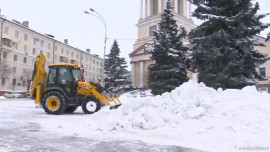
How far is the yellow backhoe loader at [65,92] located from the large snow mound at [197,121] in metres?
4.56

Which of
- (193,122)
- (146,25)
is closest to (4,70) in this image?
(146,25)

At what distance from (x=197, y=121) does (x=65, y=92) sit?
8.48 metres

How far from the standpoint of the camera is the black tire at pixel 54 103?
14.6 m

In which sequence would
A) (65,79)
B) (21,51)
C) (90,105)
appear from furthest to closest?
(21,51), (65,79), (90,105)

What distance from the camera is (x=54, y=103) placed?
1477 cm

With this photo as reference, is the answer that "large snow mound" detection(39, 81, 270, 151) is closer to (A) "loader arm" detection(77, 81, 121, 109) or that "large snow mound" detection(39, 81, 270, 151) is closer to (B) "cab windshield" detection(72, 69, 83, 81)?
(A) "loader arm" detection(77, 81, 121, 109)

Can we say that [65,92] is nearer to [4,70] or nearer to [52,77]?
[52,77]

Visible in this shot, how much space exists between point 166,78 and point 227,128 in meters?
17.0

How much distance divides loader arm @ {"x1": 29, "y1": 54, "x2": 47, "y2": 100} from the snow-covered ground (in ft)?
18.4

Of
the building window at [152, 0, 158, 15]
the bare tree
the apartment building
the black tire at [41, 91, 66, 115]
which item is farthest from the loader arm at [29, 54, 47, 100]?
the building window at [152, 0, 158, 15]

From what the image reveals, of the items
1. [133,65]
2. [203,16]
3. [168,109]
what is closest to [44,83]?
[168,109]

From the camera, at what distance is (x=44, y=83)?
51.5 feet

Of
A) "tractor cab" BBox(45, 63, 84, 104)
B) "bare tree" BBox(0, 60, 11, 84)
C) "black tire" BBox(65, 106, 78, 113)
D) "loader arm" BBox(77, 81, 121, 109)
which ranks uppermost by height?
"bare tree" BBox(0, 60, 11, 84)

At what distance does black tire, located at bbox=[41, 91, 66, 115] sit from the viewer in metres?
14.6
